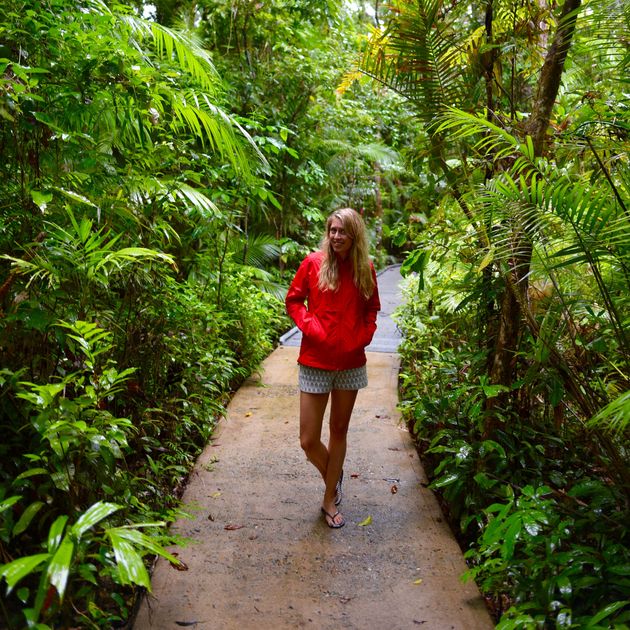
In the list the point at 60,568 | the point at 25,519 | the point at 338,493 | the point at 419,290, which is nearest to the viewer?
the point at 60,568

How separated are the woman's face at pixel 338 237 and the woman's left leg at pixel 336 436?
776mm

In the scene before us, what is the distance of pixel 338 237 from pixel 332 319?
44cm

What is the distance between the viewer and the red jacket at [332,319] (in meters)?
3.25

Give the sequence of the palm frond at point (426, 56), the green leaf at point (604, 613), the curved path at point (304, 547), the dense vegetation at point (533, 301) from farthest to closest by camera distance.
→ the palm frond at point (426, 56) < the curved path at point (304, 547) < the dense vegetation at point (533, 301) < the green leaf at point (604, 613)

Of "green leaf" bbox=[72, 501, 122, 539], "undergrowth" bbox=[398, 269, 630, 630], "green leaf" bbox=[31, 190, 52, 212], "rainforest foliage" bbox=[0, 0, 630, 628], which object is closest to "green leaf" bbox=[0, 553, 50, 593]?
"rainforest foliage" bbox=[0, 0, 630, 628]

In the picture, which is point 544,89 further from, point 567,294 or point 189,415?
point 189,415

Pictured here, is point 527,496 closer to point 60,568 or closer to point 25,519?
point 60,568

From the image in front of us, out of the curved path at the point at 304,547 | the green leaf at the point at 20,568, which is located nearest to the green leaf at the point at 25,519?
the green leaf at the point at 20,568

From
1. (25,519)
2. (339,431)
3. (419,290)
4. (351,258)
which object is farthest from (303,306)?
(25,519)

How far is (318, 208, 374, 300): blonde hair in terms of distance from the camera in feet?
10.7

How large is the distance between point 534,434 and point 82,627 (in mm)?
2411

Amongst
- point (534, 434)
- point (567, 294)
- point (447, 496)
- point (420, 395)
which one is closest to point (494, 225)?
point (567, 294)

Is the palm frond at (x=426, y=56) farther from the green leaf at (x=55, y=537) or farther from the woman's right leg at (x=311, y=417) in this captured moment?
the green leaf at (x=55, y=537)

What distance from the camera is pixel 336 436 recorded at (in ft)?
11.1
